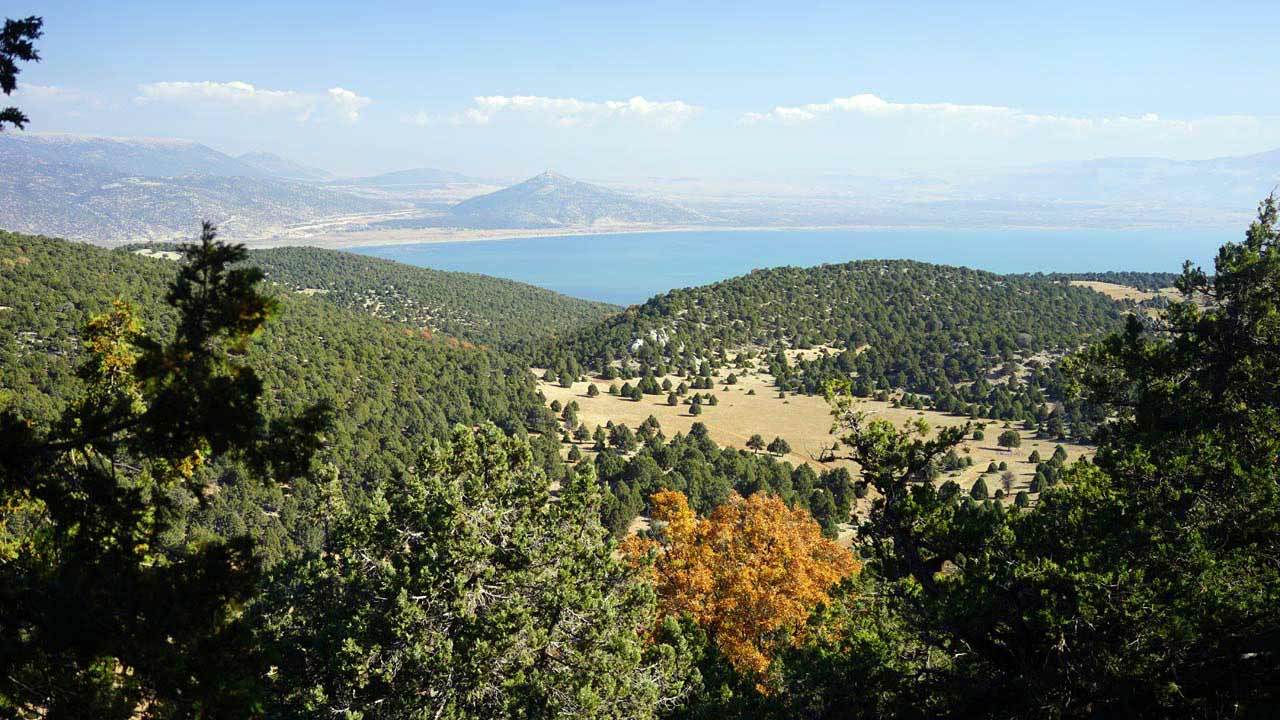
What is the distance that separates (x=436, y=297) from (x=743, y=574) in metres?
90.1

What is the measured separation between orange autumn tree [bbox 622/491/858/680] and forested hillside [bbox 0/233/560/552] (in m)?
14.3

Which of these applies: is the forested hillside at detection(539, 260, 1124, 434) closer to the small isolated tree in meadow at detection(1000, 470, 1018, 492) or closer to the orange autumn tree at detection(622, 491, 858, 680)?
the small isolated tree in meadow at detection(1000, 470, 1018, 492)

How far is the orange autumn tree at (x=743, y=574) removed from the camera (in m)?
18.6

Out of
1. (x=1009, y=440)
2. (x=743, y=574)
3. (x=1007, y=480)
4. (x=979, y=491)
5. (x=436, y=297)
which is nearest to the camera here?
(x=743, y=574)

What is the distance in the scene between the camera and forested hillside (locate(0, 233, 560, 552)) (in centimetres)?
3173

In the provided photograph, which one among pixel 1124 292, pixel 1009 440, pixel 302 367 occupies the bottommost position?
pixel 1009 440

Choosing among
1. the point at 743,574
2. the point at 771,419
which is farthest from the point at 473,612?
the point at 771,419

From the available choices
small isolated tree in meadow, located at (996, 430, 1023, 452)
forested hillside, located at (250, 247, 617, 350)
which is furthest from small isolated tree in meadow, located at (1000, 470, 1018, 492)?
forested hillside, located at (250, 247, 617, 350)

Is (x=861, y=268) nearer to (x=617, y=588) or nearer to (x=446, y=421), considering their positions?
(x=446, y=421)

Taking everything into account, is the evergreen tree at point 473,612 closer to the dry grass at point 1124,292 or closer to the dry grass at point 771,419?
the dry grass at point 771,419

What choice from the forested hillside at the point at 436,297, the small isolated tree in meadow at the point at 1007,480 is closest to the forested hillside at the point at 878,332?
the small isolated tree in meadow at the point at 1007,480

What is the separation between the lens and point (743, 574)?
1900cm

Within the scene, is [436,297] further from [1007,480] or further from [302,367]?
[1007,480]

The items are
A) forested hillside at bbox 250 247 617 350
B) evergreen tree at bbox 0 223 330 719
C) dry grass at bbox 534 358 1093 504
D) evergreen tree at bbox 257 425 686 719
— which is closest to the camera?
evergreen tree at bbox 0 223 330 719
